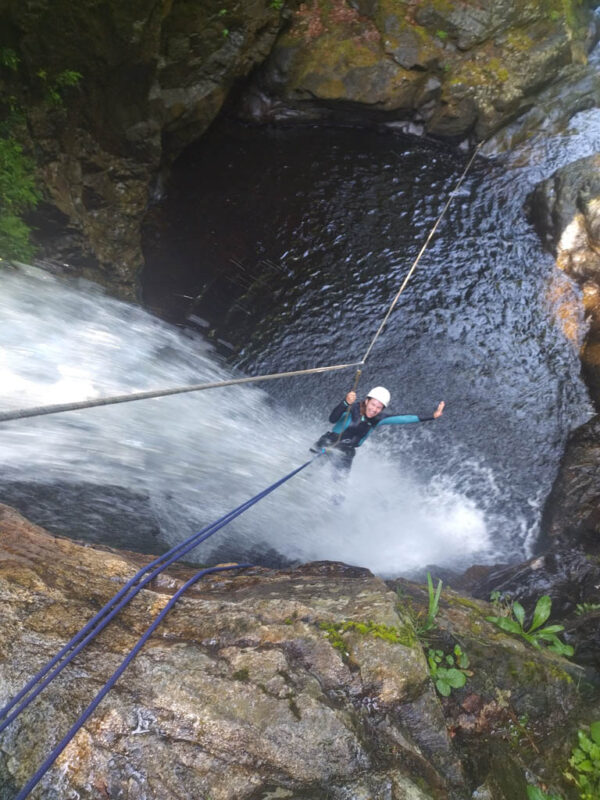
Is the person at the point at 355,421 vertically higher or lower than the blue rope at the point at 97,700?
higher

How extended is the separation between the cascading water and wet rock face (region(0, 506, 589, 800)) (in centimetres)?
198

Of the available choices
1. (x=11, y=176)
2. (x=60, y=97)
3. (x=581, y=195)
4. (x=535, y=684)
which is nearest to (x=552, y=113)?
(x=581, y=195)

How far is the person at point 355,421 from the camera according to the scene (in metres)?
5.76

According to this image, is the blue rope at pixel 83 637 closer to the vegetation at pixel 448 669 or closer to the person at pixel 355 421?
the vegetation at pixel 448 669

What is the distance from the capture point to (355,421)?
248 inches

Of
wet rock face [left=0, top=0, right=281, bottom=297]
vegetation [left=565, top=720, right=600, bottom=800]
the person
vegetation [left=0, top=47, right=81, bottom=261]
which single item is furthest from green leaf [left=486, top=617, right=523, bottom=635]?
vegetation [left=0, top=47, right=81, bottom=261]

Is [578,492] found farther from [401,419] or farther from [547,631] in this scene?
[547,631]

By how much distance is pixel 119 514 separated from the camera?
187 inches

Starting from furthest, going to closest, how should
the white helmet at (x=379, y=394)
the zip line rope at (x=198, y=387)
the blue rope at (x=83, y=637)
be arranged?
the white helmet at (x=379, y=394), the zip line rope at (x=198, y=387), the blue rope at (x=83, y=637)

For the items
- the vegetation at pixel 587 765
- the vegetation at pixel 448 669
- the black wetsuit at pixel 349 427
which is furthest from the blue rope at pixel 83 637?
the black wetsuit at pixel 349 427

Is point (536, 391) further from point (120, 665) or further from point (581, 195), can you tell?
point (120, 665)

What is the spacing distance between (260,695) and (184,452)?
3449 millimetres

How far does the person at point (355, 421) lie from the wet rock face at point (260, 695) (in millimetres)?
2731

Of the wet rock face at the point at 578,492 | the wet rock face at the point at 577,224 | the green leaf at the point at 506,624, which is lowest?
the green leaf at the point at 506,624
